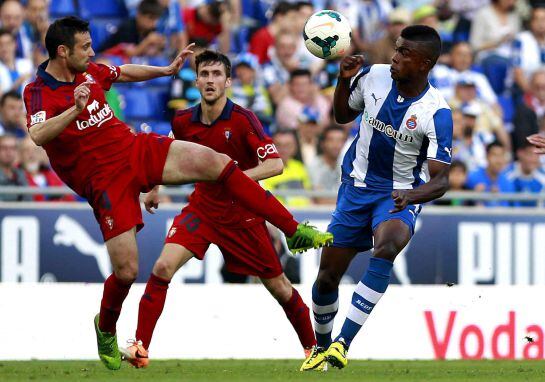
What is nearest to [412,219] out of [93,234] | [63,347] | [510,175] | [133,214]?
[133,214]

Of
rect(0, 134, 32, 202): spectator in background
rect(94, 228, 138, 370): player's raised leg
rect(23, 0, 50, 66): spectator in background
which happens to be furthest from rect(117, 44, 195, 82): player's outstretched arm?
rect(23, 0, 50, 66): spectator in background

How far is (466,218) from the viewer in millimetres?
13703

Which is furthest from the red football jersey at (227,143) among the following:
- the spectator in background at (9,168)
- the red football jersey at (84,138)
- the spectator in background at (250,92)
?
the spectator in background at (250,92)

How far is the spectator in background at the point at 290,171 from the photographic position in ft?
47.2

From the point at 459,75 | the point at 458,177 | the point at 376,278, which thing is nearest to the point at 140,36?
the point at 459,75

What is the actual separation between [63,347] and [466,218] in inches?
187

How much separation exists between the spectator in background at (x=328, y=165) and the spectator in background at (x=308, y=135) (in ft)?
0.43

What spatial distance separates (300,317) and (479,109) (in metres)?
7.13

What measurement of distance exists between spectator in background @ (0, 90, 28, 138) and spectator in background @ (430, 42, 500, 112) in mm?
5533

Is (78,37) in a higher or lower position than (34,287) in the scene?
higher

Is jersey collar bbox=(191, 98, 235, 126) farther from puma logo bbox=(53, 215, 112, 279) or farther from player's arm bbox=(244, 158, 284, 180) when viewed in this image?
puma logo bbox=(53, 215, 112, 279)

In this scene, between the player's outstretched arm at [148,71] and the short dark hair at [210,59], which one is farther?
the short dark hair at [210,59]

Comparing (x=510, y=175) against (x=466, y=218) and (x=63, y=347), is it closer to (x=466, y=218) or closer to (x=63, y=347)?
(x=466, y=218)

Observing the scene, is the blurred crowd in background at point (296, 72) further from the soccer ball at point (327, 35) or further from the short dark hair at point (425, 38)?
the short dark hair at point (425, 38)
